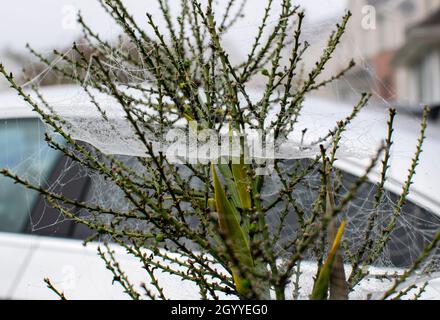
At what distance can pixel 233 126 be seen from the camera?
1.68 m

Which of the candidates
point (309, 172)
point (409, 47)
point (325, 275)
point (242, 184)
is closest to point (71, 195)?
point (309, 172)

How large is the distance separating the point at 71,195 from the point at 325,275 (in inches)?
86.1

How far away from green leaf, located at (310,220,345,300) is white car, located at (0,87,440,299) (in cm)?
74

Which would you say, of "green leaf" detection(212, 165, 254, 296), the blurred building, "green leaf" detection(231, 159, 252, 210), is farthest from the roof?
the blurred building

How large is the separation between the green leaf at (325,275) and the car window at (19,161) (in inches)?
94.9

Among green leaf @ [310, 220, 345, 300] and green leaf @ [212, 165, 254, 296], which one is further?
green leaf @ [212, 165, 254, 296]

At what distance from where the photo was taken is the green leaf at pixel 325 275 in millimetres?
1373

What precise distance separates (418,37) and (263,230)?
2481 cm

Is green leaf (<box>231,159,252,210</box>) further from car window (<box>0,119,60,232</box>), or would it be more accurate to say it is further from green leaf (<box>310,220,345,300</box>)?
car window (<box>0,119,60,232</box>)

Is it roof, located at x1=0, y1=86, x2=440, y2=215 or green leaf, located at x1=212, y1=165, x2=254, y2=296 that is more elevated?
roof, located at x1=0, y1=86, x2=440, y2=215

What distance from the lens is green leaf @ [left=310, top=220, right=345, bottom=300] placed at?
4.50 ft

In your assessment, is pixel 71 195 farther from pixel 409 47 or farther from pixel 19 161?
pixel 409 47

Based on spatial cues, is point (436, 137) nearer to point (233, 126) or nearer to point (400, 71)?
point (233, 126)

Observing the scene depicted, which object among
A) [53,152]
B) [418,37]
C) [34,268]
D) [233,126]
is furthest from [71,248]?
[418,37]
